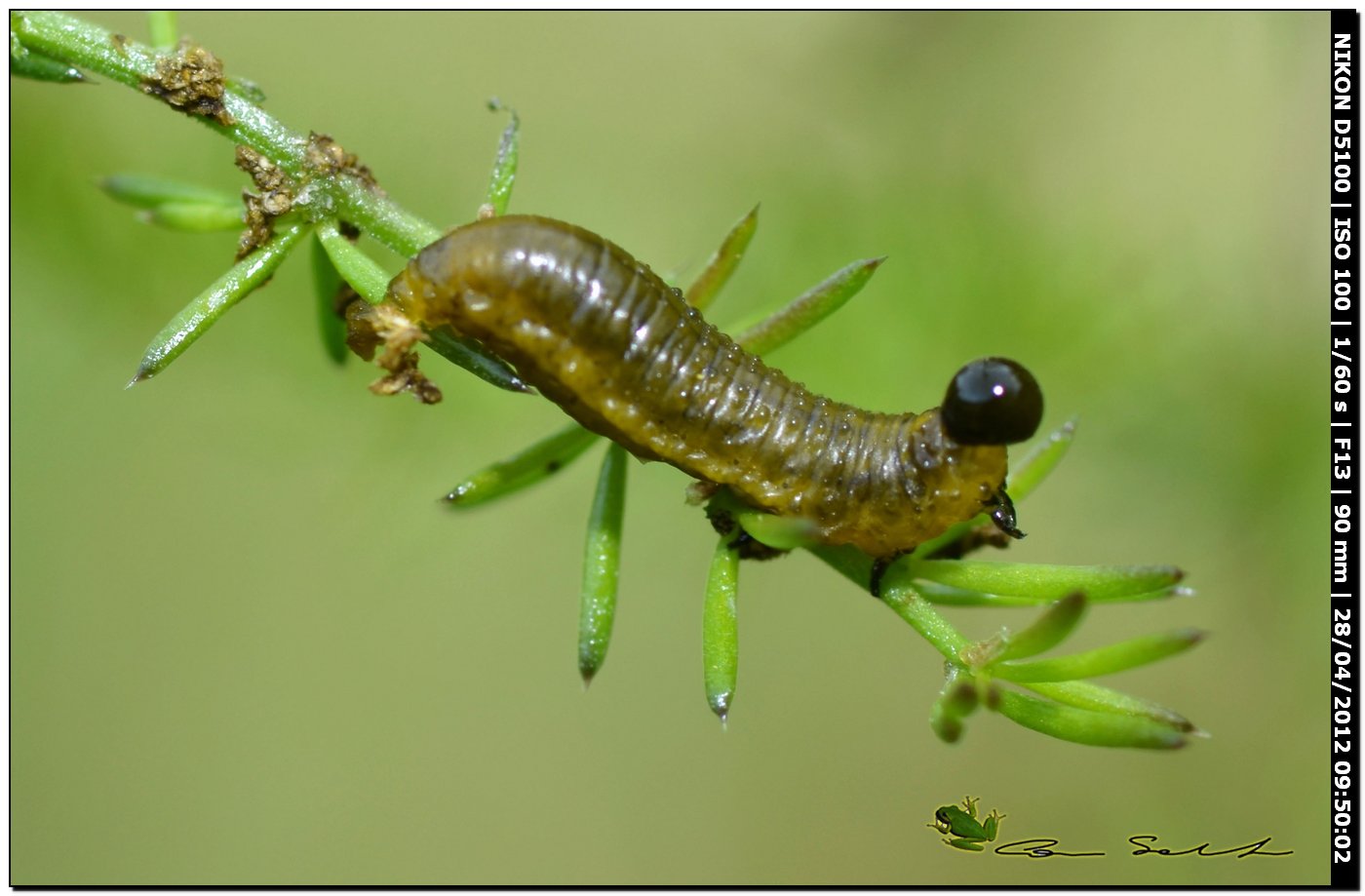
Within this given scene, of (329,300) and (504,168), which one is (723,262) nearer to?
(504,168)

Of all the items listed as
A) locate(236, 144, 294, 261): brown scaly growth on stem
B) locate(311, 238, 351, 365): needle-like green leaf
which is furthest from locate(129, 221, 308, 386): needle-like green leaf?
locate(311, 238, 351, 365): needle-like green leaf

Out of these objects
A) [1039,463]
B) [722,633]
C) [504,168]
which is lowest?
[722,633]

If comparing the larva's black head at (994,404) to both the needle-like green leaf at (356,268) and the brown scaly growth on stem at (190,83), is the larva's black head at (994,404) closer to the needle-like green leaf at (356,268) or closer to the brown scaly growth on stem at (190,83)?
the needle-like green leaf at (356,268)

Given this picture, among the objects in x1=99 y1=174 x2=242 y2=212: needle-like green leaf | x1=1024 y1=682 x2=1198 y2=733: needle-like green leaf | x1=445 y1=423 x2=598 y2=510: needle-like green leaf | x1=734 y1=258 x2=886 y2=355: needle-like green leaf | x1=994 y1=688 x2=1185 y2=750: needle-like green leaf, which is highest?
x1=99 y1=174 x2=242 y2=212: needle-like green leaf

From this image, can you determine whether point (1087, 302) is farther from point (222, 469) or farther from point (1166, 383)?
point (222, 469)

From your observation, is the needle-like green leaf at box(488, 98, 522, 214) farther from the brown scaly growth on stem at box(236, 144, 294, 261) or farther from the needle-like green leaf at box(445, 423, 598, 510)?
the needle-like green leaf at box(445, 423, 598, 510)

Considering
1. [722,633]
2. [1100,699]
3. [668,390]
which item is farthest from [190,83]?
[1100,699]
